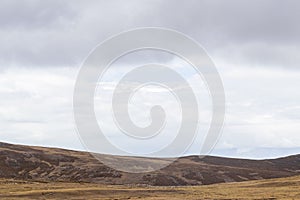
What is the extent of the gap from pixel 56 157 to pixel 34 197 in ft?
257

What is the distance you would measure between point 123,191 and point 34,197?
16.4 meters

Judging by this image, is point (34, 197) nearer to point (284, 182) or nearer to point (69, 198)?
point (69, 198)

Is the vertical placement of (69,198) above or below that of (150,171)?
below

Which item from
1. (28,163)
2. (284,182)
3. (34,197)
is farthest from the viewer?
(28,163)

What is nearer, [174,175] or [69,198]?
[69,198]

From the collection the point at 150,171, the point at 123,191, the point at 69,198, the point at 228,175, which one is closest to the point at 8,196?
the point at 69,198

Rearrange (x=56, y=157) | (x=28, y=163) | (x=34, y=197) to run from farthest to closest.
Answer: (x=56, y=157) → (x=28, y=163) → (x=34, y=197)

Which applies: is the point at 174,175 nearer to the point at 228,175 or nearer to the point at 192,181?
the point at 192,181

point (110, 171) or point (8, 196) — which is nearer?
point (8, 196)

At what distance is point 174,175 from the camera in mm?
130250

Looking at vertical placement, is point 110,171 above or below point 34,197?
above

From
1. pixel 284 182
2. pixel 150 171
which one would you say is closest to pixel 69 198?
pixel 284 182

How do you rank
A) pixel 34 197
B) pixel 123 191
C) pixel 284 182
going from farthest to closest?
pixel 284 182
pixel 123 191
pixel 34 197

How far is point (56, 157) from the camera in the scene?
462 feet
